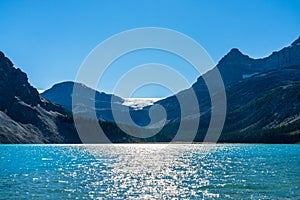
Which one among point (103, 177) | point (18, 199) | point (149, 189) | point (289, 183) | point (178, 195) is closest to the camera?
point (18, 199)

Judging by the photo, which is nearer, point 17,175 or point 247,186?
point 247,186

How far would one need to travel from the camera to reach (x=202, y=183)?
69812 mm

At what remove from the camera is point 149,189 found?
2458 inches

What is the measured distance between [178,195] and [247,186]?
1435 cm

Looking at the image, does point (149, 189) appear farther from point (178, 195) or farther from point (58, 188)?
point (58, 188)

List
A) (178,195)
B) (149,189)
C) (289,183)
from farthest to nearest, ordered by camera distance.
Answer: (289,183) < (149,189) < (178,195)

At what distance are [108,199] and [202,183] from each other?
2234 centimetres

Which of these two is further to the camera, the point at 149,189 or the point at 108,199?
the point at 149,189

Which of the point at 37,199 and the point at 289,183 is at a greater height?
the point at 289,183

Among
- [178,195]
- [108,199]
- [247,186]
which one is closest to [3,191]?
[108,199]

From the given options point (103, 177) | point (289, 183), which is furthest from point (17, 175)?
point (289, 183)

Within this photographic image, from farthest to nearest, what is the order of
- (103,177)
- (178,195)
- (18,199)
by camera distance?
1. (103,177)
2. (178,195)
3. (18,199)

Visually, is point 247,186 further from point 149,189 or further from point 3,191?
point 3,191

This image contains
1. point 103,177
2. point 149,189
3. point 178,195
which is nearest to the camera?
point 178,195
